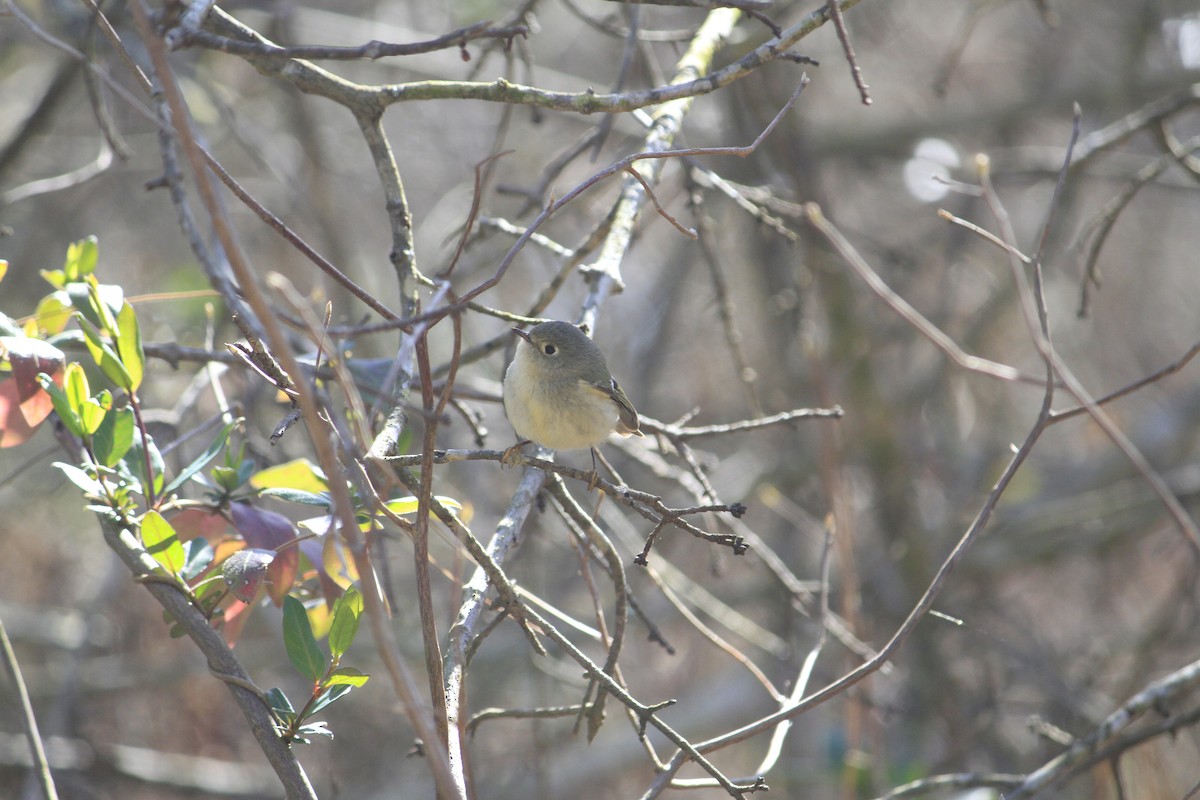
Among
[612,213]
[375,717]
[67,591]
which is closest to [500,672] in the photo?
[375,717]

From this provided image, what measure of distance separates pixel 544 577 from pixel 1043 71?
15.7 ft

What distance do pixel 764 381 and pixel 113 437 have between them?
4.53 m

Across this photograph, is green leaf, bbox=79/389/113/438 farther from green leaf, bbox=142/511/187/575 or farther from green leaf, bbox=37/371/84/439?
green leaf, bbox=142/511/187/575

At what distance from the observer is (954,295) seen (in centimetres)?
571

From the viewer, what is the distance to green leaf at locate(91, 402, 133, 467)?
5.92 ft

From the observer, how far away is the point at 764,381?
19.4 ft

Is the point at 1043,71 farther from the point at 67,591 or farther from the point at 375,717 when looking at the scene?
the point at 67,591

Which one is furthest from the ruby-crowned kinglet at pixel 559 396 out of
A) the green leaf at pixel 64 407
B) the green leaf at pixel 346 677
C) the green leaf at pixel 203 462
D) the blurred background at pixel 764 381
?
the green leaf at pixel 64 407

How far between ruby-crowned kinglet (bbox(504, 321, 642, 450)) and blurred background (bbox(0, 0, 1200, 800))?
0.41 meters

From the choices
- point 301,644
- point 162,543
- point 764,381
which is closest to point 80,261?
point 162,543

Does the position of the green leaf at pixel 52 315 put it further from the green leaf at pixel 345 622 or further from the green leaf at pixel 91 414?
the green leaf at pixel 345 622

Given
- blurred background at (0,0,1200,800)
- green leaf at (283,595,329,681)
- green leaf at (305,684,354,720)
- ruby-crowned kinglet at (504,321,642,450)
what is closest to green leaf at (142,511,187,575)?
green leaf at (283,595,329,681)

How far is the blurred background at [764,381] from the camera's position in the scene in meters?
4.10

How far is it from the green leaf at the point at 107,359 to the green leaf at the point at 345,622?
2.06 feet
